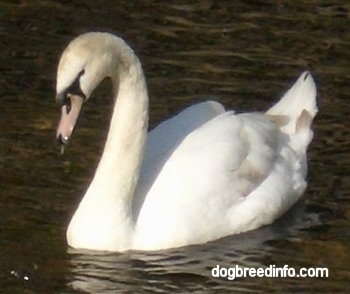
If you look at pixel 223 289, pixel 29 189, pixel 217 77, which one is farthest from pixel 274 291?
pixel 217 77

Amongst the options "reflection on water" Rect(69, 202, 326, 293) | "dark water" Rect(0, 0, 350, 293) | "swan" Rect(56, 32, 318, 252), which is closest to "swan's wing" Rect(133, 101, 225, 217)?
"swan" Rect(56, 32, 318, 252)

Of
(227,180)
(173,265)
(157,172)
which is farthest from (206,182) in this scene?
(173,265)

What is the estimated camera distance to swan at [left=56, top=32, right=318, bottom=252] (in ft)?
37.7

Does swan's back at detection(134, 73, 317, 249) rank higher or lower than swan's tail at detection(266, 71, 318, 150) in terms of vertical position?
lower

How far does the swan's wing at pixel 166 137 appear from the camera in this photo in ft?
39.4

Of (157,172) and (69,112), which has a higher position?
(69,112)

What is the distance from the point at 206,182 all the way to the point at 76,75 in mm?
1260

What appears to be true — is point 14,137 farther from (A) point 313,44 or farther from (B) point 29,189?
(A) point 313,44

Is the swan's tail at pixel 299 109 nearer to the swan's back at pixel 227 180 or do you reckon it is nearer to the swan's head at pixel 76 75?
the swan's back at pixel 227 180

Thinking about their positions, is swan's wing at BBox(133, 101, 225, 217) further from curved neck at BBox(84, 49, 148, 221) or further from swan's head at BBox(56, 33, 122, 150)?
swan's head at BBox(56, 33, 122, 150)

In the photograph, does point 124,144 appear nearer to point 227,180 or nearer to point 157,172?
point 157,172

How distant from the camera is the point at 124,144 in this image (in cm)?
1196

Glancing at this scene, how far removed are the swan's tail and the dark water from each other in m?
0.22

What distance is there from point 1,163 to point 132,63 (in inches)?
60.6
